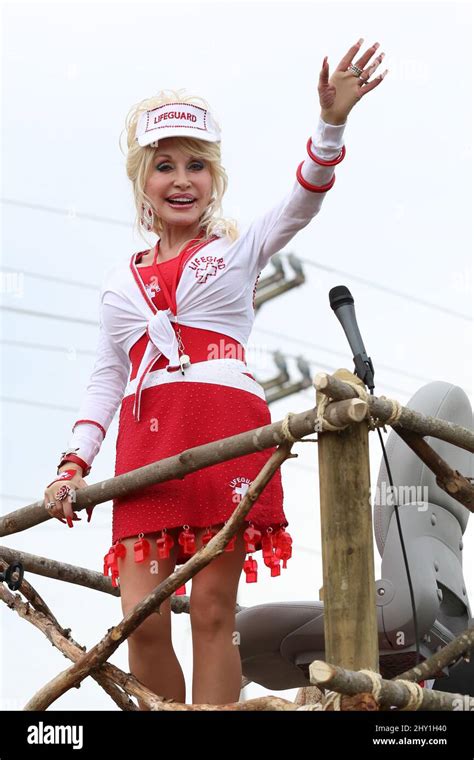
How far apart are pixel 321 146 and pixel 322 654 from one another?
1613 millimetres

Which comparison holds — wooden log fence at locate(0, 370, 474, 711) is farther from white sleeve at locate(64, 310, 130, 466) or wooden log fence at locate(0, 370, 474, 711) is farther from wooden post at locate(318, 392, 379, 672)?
white sleeve at locate(64, 310, 130, 466)

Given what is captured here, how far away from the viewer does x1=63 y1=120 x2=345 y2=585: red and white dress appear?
393cm

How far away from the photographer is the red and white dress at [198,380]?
393 cm

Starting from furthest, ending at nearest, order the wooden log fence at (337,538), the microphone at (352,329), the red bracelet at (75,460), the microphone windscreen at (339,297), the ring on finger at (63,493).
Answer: the red bracelet at (75,460) → the ring on finger at (63,493) → the microphone windscreen at (339,297) → the microphone at (352,329) → the wooden log fence at (337,538)

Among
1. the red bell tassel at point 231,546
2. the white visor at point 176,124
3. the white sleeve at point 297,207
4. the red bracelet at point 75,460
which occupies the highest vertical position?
the white visor at point 176,124

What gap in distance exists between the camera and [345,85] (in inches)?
148

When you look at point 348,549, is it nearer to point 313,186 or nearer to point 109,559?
point 109,559

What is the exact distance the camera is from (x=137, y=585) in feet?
13.0

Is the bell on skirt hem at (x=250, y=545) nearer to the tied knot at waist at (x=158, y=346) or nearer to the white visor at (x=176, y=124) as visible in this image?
the tied knot at waist at (x=158, y=346)

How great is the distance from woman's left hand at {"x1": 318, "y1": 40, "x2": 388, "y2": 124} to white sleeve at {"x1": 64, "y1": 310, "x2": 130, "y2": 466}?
1020 millimetres

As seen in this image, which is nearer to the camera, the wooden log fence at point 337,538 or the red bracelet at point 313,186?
the wooden log fence at point 337,538

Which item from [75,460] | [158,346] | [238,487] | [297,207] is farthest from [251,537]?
[297,207]

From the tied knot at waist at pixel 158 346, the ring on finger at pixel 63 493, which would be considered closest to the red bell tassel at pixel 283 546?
the tied knot at waist at pixel 158 346

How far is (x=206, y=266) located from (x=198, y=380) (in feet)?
1.08
